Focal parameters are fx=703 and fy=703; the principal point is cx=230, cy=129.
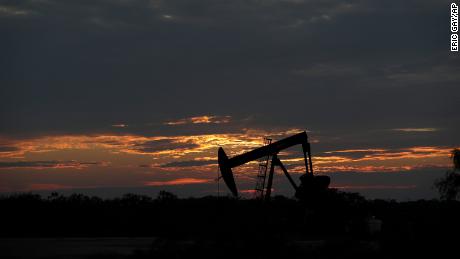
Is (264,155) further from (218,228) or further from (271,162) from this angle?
(218,228)

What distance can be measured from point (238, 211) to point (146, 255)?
60.4 ft

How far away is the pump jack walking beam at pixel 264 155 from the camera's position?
37.8 metres

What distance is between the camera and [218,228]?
77.5ft

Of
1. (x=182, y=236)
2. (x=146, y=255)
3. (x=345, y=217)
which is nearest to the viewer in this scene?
(x=146, y=255)

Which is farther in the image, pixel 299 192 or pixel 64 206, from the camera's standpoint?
pixel 64 206

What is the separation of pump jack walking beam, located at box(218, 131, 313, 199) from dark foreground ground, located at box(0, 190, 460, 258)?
1.52m

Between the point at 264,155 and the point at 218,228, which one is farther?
the point at 264,155

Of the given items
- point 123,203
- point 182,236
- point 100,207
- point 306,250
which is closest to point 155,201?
point 123,203

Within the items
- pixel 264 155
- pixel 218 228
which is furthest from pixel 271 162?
pixel 218 228

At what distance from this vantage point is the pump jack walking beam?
37781 mm

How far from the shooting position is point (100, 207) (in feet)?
142

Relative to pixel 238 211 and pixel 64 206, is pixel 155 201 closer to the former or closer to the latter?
pixel 64 206

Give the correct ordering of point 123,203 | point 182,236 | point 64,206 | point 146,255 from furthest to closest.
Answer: point 123,203, point 64,206, point 182,236, point 146,255

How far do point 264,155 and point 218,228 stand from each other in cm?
1532
